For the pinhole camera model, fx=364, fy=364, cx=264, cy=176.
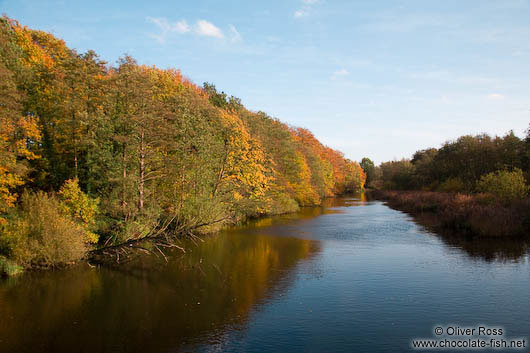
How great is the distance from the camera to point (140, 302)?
1723cm

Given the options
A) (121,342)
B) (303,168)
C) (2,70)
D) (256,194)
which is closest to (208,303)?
(121,342)

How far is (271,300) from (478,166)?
55.5 meters

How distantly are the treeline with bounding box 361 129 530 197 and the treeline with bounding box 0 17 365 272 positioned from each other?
30025mm

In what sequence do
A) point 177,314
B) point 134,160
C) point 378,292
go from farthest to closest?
point 134,160 → point 378,292 → point 177,314

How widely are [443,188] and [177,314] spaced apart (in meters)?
60.2

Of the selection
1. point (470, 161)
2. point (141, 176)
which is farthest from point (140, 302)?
point (470, 161)

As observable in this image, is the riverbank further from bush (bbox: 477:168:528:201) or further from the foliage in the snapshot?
the foliage

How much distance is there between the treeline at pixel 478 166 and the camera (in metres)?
42.9

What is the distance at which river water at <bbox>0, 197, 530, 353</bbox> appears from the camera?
43.5 ft

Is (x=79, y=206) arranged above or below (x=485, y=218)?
above

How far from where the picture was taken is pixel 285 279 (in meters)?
20.8

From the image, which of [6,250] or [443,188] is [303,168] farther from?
[6,250]

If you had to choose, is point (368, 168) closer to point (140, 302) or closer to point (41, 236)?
point (41, 236)

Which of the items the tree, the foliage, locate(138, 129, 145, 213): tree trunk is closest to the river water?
locate(138, 129, 145, 213): tree trunk
